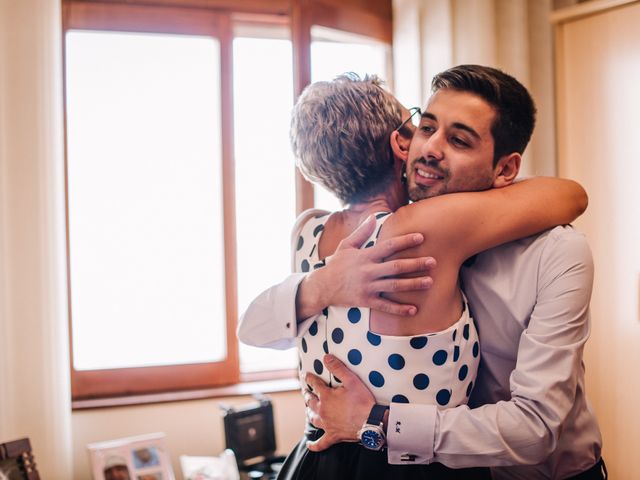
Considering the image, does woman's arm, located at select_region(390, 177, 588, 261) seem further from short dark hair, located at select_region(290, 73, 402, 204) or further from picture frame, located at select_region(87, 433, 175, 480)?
picture frame, located at select_region(87, 433, 175, 480)

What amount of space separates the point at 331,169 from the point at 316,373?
40cm

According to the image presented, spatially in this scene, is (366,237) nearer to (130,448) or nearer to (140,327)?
(130,448)

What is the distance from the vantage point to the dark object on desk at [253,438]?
236 centimetres

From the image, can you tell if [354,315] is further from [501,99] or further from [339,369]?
[501,99]

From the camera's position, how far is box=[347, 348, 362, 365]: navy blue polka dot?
1167mm

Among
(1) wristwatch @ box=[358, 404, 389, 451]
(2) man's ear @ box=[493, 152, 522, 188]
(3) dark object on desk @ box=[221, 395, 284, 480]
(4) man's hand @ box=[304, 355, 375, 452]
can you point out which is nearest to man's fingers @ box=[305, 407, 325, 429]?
(4) man's hand @ box=[304, 355, 375, 452]

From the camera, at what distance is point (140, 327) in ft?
8.79

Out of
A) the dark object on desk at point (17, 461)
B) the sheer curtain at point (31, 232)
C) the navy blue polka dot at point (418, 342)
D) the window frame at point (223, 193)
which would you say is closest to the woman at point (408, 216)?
the navy blue polka dot at point (418, 342)

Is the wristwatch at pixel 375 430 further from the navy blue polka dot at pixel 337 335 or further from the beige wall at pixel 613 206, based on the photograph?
the beige wall at pixel 613 206

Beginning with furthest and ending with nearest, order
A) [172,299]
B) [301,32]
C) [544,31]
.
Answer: [544,31] → [172,299] → [301,32]

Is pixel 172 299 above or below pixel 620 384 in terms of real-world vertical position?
above

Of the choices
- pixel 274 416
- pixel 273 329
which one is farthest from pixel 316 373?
pixel 274 416

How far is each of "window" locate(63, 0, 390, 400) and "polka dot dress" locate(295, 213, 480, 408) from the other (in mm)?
1409

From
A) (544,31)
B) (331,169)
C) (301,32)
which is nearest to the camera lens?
(331,169)
